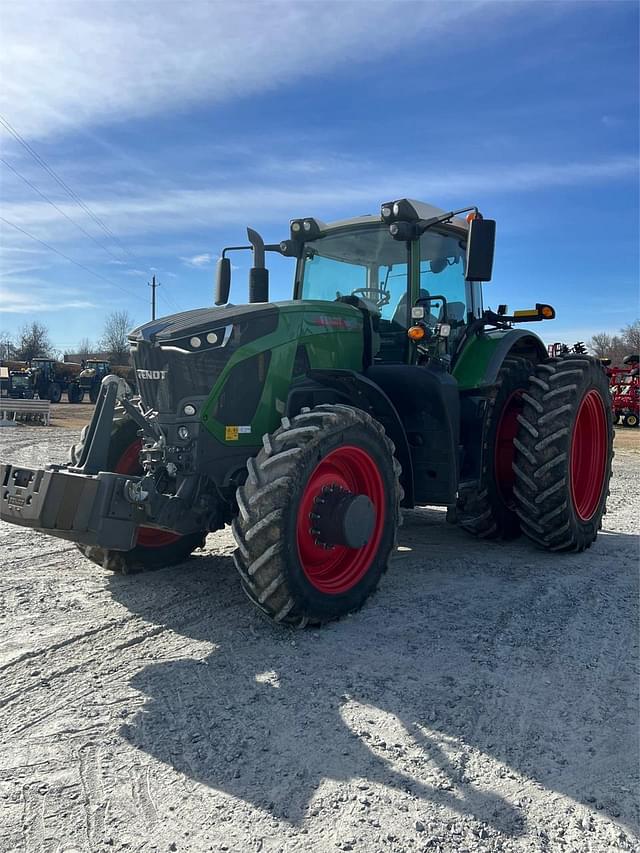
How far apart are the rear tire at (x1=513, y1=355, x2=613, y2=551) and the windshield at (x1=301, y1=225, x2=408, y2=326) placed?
1.34m

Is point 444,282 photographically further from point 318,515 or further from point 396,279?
point 318,515

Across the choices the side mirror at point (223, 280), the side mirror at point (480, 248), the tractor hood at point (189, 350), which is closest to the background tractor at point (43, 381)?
the side mirror at point (223, 280)

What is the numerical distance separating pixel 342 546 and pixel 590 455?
3.31 meters


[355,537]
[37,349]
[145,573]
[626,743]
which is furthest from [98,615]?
[37,349]

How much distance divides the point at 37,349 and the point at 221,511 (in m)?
66.8

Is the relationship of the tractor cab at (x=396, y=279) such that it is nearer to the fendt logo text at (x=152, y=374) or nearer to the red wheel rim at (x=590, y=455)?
the red wheel rim at (x=590, y=455)

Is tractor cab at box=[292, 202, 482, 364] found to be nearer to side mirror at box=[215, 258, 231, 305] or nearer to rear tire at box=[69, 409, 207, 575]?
side mirror at box=[215, 258, 231, 305]

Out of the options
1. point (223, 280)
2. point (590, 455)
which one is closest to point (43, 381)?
point (223, 280)

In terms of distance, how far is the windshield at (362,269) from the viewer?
546cm

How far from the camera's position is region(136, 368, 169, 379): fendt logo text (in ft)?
13.5

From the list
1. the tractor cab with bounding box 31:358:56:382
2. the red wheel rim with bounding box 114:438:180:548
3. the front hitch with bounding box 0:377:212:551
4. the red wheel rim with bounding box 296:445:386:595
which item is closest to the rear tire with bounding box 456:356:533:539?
the red wheel rim with bounding box 296:445:386:595

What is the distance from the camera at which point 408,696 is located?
320cm

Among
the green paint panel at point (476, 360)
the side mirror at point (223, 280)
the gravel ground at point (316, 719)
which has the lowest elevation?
the gravel ground at point (316, 719)

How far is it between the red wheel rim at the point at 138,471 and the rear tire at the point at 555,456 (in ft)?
9.14
